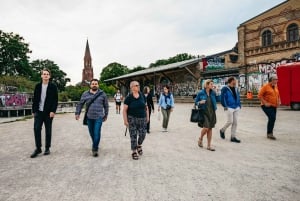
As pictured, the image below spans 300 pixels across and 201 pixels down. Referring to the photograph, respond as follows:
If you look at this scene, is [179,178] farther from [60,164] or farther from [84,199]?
[60,164]

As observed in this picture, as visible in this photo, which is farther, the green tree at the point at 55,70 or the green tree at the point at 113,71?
the green tree at the point at 113,71

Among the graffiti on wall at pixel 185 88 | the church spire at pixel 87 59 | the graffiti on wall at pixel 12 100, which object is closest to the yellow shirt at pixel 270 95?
the graffiti on wall at pixel 12 100

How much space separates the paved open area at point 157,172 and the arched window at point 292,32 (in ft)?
68.7

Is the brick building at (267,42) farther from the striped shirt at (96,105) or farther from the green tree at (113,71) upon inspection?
the green tree at (113,71)

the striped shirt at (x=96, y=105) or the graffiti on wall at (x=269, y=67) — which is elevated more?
the graffiti on wall at (x=269, y=67)

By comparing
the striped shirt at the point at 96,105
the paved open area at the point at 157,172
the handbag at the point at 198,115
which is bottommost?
the paved open area at the point at 157,172

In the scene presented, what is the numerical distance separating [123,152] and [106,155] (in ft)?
1.42

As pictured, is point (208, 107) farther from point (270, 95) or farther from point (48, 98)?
point (48, 98)

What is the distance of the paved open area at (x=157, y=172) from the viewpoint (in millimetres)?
3408

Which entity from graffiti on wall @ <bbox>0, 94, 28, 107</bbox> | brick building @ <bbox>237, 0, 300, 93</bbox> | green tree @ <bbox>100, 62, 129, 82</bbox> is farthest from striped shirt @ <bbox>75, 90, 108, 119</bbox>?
green tree @ <bbox>100, 62, 129, 82</bbox>

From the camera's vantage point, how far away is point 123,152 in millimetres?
5992

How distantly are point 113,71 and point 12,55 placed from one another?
40550mm

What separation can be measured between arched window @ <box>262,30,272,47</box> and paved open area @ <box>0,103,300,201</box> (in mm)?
22221

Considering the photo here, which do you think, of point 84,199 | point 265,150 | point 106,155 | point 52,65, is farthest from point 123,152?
point 52,65
